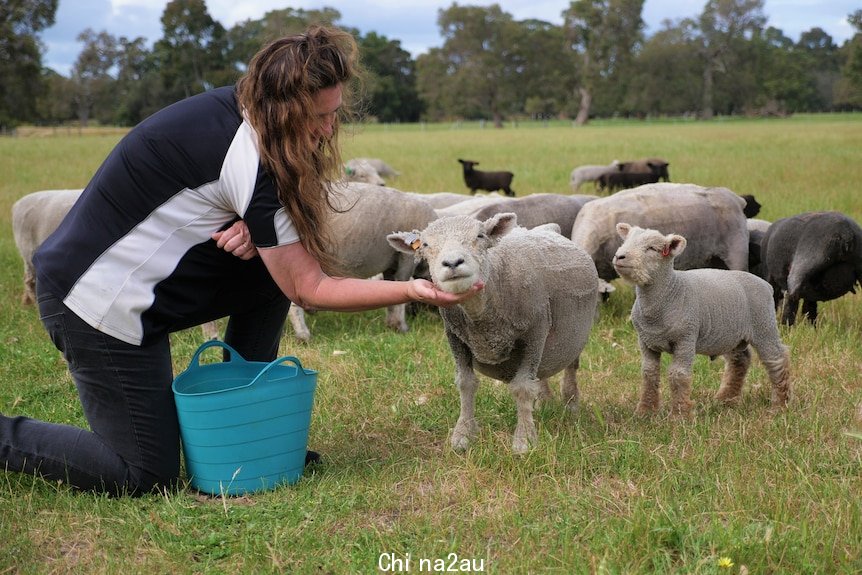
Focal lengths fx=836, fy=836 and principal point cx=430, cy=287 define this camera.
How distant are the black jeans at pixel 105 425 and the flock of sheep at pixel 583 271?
4.00 ft

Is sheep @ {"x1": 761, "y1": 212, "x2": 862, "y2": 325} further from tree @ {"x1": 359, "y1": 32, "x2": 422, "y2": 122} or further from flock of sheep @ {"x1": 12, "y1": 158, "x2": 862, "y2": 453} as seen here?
→ tree @ {"x1": 359, "y1": 32, "x2": 422, "y2": 122}

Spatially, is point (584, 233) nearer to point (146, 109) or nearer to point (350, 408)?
point (350, 408)

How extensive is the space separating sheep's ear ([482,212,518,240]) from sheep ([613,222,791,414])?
1.08m

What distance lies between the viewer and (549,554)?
3145 millimetres

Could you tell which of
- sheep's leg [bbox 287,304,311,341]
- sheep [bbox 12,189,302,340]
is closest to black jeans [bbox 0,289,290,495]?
sheep's leg [bbox 287,304,311,341]

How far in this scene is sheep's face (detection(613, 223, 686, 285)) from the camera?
4.70 metres

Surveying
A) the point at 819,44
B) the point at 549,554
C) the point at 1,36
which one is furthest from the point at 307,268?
the point at 819,44

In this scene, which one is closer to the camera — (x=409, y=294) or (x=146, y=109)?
(x=409, y=294)

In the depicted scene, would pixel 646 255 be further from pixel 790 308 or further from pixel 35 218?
pixel 35 218

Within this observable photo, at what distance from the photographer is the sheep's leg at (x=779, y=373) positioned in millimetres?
5039

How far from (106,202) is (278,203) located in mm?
791

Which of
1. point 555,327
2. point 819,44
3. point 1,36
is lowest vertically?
point 555,327

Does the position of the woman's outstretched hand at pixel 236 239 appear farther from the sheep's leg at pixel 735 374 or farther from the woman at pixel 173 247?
the sheep's leg at pixel 735 374

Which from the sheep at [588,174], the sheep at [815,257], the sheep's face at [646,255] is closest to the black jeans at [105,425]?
the sheep's face at [646,255]
